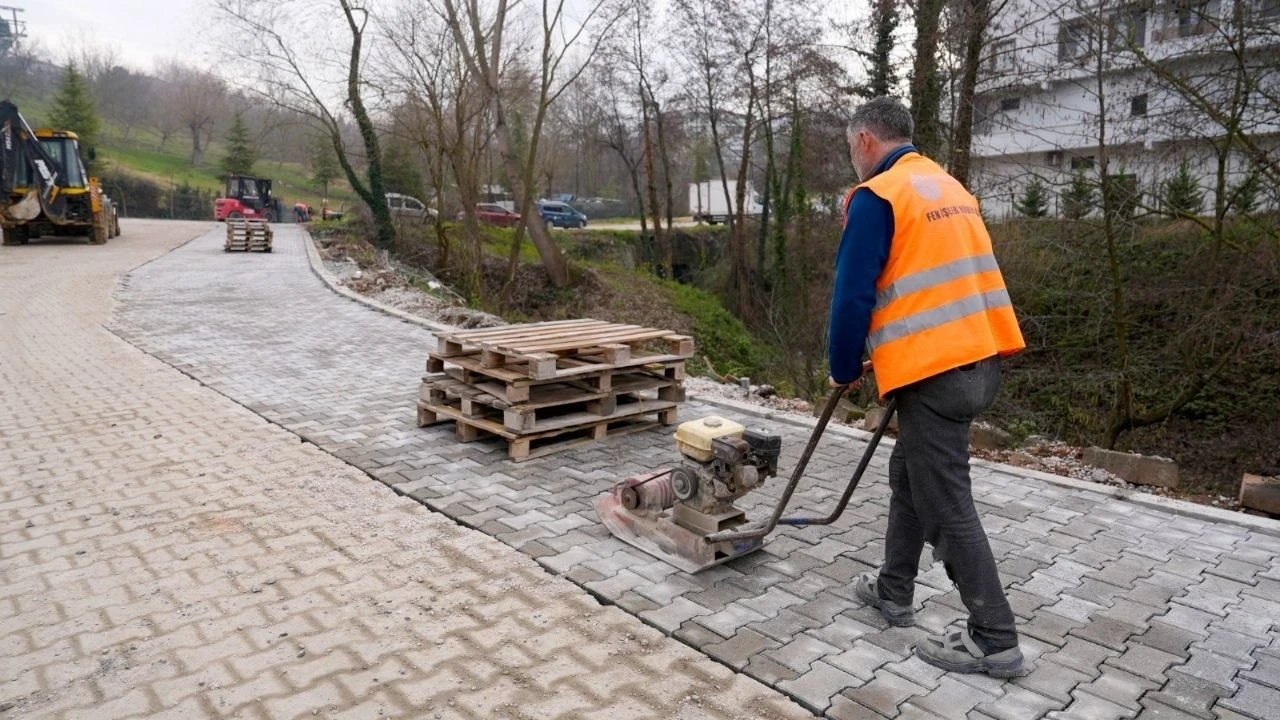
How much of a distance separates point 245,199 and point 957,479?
131 feet

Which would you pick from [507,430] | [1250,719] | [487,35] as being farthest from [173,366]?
[487,35]

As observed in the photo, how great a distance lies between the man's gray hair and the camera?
338cm

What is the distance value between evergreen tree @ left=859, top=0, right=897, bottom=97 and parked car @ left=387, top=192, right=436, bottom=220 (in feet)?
53.0

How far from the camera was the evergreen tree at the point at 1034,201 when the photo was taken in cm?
975

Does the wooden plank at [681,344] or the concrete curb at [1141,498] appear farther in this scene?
the wooden plank at [681,344]

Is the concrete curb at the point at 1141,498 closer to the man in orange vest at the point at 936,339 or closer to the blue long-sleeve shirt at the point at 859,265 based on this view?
the man in orange vest at the point at 936,339

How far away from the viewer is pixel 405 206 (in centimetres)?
2992

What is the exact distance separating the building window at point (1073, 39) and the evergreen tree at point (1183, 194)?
1633 millimetres

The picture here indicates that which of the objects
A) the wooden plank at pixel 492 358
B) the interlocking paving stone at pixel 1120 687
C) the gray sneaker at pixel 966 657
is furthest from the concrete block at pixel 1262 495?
the wooden plank at pixel 492 358

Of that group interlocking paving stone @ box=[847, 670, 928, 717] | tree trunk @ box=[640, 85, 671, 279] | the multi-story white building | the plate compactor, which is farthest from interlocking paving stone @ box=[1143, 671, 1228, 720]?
tree trunk @ box=[640, 85, 671, 279]

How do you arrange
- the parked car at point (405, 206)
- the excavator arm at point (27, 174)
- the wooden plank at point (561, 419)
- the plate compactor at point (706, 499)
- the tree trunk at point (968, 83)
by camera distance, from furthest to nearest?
the parked car at point (405, 206) → the excavator arm at point (27, 174) → the tree trunk at point (968, 83) → the wooden plank at point (561, 419) → the plate compactor at point (706, 499)

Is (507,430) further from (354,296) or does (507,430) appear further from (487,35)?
(487,35)

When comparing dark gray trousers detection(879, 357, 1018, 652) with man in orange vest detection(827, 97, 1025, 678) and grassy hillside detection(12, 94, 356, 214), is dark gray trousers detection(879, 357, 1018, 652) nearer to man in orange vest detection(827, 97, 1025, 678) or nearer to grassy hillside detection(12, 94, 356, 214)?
Result: man in orange vest detection(827, 97, 1025, 678)

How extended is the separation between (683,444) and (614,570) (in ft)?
2.28
